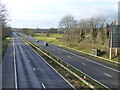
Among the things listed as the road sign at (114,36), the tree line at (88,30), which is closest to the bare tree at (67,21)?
the tree line at (88,30)

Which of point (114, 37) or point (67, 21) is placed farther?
point (67, 21)

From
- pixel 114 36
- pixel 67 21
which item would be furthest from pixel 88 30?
pixel 114 36

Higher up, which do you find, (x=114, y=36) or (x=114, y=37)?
(x=114, y=36)

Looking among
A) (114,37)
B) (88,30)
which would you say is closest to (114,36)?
(114,37)

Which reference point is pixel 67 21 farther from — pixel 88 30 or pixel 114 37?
pixel 114 37

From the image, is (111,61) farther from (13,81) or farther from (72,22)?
(72,22)

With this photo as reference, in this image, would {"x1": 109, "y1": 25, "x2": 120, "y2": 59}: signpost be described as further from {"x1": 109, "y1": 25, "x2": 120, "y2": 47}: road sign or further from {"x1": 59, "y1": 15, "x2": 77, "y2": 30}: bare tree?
{"x1": 59, "y1": 15, "x2": 77, "y2": 30}: bare tree

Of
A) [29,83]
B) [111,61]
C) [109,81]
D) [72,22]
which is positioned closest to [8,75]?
[29,83]

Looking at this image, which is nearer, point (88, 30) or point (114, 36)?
point (114, 36)

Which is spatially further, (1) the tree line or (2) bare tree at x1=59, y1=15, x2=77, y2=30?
(2) bare tree at x1=59, y1=15, x2=77, y2=30

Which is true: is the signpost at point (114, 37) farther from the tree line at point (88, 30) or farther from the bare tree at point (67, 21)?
the bare tree at point (67, 21)

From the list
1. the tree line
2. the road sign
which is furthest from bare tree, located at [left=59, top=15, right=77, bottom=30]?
the road sign

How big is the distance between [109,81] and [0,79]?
10.3 m

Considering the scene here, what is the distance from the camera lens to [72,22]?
97625mm
